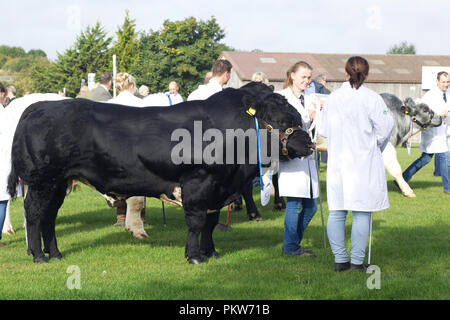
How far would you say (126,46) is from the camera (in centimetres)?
6309

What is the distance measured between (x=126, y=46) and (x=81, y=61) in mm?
5049

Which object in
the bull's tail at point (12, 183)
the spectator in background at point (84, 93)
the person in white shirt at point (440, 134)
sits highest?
the spectator in background at point (84, 93)

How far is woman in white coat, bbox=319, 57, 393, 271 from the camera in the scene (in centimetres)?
623

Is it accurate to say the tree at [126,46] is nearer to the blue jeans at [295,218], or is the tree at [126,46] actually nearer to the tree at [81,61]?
the tree at [81,61]

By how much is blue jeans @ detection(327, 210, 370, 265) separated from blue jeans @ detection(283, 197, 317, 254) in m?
0.79

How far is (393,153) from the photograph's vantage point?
508 inches

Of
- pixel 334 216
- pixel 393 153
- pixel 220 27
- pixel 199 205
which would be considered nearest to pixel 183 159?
pixel 199 205

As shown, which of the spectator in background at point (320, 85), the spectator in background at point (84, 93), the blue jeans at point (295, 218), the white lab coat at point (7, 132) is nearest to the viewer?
the blue jeans at point (295, 218)

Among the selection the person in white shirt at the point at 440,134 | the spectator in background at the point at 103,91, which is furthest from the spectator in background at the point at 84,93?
the person in white shirt at the point at 440,134

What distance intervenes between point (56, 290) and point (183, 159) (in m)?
2.00

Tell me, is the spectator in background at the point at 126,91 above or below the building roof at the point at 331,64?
below

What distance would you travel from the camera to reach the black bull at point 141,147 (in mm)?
6941

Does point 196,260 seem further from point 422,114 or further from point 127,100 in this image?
point 422,114

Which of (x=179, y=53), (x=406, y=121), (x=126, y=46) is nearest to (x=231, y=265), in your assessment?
(x=406, y=121)
